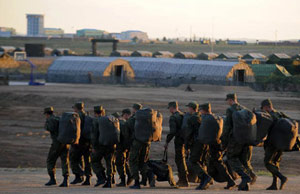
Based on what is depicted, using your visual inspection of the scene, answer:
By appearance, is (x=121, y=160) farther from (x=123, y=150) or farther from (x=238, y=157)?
(x=238, y=157)

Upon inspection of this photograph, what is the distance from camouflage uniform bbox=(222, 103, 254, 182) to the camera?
15430mm

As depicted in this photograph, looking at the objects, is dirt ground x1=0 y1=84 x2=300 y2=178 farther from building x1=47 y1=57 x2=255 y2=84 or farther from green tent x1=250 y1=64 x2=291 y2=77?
green tent x1=250 y1=64 x2=291 y2=77

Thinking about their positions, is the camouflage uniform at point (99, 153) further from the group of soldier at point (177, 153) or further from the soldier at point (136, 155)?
the soldier at point (136, 155)

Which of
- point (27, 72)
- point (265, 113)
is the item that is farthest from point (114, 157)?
point (27, 72)

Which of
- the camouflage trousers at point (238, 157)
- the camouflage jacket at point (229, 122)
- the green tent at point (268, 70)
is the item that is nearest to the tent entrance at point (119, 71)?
the green tent at point (268, 70)

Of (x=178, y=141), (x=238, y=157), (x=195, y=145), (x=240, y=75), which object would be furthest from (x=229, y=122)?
(x=240, y=75)

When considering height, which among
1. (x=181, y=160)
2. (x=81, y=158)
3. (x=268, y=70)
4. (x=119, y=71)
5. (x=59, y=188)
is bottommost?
(x=59, y=188)

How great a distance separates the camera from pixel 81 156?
56.6 ft

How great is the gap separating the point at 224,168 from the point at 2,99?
3961 centimetres

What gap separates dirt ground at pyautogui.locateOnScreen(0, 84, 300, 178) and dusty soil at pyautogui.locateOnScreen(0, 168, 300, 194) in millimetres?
4507

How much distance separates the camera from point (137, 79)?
7806 centimetres

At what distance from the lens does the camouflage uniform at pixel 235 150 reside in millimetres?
15430

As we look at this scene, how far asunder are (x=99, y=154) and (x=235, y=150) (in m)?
3.35

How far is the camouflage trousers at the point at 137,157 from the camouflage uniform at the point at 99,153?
64 centimetres
